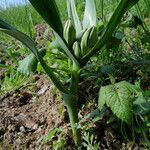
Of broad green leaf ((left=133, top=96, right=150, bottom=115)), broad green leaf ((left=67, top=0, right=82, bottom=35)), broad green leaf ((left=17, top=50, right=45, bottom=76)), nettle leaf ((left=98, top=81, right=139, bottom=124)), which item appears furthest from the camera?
broad green leaf ((left=67, top=0, right=82, bottom=35))

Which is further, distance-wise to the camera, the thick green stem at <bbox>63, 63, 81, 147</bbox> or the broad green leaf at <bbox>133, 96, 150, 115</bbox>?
the thick green stem at <bbox>63, 63, 81, 147</bbox>

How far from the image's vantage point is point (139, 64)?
5.58ft

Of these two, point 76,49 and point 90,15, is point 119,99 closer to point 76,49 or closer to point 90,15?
point 76,49

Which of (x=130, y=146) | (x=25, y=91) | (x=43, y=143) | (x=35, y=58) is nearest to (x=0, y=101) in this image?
(x=25, y=91)

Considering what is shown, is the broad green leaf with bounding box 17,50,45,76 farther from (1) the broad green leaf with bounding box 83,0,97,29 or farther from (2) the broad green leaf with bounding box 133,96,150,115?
(2) the broad green leaf with bounding box 133,96,150,115

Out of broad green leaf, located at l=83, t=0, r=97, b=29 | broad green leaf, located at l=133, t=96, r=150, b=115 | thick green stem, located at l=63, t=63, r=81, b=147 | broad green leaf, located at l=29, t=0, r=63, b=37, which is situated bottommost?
broad green leaf, located at l=133, t=96, r=150, b=115

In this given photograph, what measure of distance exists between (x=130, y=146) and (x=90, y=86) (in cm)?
45

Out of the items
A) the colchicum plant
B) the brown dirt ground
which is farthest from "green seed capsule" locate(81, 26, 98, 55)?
the brown dirt ground

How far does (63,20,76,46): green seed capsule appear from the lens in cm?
148

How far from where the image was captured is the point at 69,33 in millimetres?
1481

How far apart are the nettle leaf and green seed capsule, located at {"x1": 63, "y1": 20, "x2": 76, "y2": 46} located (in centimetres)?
29

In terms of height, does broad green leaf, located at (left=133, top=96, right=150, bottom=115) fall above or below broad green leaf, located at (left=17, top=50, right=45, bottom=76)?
below

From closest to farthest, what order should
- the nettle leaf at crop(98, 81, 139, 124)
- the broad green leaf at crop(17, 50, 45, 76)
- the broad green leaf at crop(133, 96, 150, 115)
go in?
the nettle leaf at crop(98, 81, 139, 124)
the broad green leaf at crop(133, 96, 150, 115)
the broad green leaf at crop(17, 50, 45, 76)

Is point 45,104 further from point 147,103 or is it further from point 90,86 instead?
point 147,103
